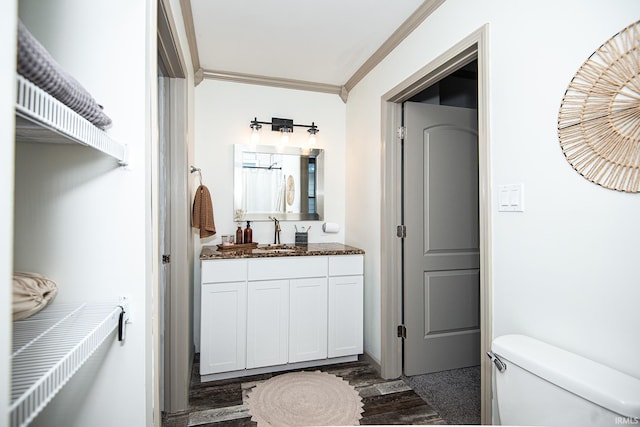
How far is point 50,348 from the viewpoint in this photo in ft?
2.11

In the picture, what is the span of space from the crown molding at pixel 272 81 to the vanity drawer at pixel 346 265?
162 cm

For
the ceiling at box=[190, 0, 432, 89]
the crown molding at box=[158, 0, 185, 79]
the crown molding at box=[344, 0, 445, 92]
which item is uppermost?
the ceiling at box=[190, 0, 432, 89]

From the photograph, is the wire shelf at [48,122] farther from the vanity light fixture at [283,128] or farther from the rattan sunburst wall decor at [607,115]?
the vanity light fixture at [283,128]

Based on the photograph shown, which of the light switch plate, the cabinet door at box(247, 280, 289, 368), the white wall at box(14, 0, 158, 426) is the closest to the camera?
the white wall at box(14, 0, 158, 426)

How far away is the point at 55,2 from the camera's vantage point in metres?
0.86

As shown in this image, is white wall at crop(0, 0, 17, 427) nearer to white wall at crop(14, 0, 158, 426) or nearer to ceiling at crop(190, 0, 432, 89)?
white wall at crop(14, 0, 158, 426)

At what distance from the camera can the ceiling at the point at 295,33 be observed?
6.53ft

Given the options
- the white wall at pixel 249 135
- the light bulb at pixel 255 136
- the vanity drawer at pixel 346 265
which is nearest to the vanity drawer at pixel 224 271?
the white wall at pixel 249 135

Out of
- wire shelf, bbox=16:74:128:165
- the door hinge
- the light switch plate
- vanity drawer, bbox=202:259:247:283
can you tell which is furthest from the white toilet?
vanity drawer, bbox=202:259:247:283

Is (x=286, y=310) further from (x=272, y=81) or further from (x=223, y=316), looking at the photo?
(x=272, y=81)

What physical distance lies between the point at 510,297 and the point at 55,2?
1833mm

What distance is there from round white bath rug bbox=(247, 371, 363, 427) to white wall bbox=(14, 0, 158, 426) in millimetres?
1208

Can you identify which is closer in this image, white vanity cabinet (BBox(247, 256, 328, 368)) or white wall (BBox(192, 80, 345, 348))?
white vanity cabinet (BBox(247, 256, 328, 368))

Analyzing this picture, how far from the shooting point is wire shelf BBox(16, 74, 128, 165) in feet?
1.65
